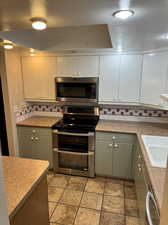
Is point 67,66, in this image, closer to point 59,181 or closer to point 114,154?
point 114,154

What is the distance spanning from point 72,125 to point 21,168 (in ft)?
4.64

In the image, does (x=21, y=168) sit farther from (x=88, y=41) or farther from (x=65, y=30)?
(x=88, y=41)

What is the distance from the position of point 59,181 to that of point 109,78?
1.98 metres

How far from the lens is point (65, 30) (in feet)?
6.09

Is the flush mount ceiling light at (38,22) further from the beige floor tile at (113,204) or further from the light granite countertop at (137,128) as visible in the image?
the beige floor tile at (113,204)

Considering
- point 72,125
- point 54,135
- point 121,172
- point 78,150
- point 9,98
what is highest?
point 9,98

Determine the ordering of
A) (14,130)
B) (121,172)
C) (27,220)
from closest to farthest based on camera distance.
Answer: (27,220), (121,172), (14,130)

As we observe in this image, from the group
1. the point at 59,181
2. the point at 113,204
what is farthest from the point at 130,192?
the point at 59,181

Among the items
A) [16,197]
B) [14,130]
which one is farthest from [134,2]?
[14,130]

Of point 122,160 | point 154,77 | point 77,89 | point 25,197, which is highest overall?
point 154,77

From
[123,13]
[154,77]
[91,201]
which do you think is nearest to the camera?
[123,13]

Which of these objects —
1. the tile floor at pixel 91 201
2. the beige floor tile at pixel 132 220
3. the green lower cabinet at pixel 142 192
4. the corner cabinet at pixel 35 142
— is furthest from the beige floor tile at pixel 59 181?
the green lower cabinet at pixel 142 192

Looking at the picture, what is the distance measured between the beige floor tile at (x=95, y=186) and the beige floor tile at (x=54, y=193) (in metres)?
0.43

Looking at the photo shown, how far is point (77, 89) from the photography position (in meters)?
2.66
